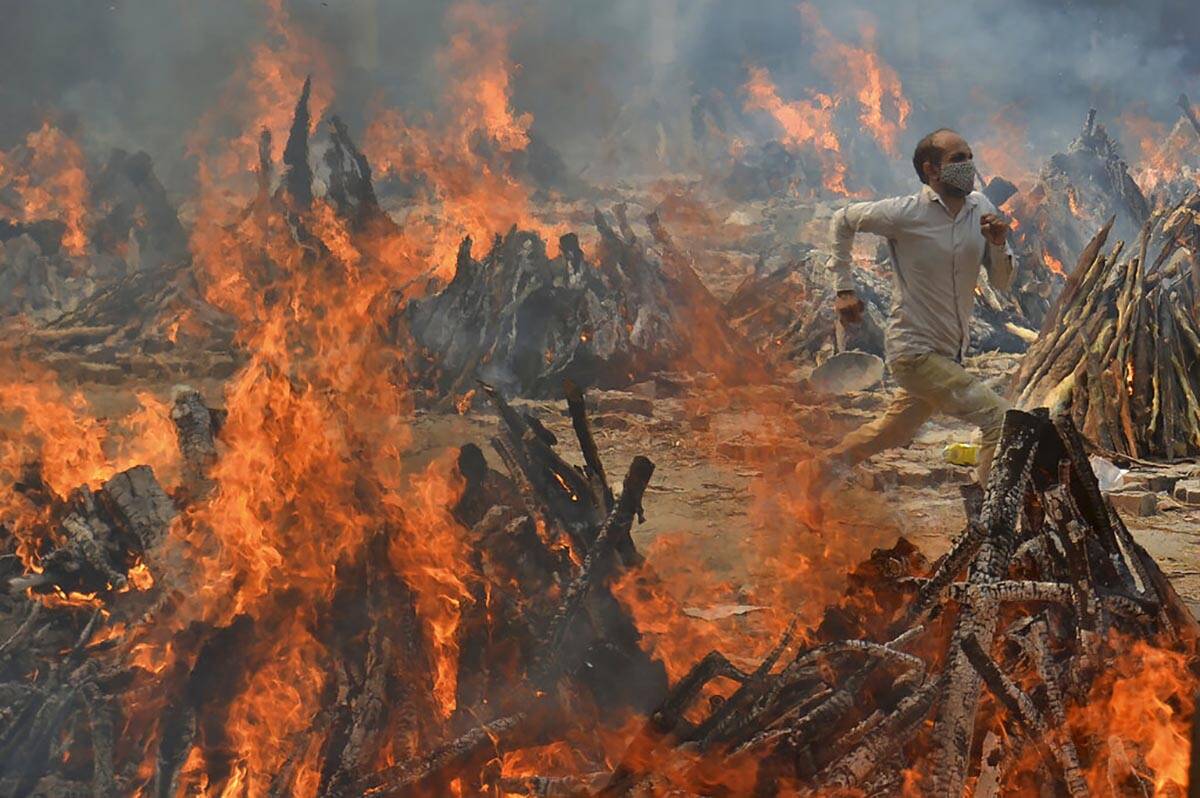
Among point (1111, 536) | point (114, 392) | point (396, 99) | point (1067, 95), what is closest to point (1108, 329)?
point (1111, 536)

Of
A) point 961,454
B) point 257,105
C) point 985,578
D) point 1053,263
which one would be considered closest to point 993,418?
point 985,578

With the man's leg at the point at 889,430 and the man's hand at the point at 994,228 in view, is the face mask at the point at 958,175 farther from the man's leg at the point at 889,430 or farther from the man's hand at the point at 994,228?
the man's leg at the point at 889,430

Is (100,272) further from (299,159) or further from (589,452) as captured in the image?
(589,452)

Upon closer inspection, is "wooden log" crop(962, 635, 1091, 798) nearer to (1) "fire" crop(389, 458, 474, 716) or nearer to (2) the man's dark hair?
(1) "fire" crop(389, 458, 474, 716)

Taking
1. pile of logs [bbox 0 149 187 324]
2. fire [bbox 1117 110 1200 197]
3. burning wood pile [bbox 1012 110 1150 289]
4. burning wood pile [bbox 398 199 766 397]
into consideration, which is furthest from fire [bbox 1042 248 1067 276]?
pile of logs [bbox 0 149 187 324]

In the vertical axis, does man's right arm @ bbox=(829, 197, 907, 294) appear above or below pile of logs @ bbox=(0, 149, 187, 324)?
below

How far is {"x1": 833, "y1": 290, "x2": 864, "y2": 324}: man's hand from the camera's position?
4070mm

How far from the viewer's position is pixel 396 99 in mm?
8266

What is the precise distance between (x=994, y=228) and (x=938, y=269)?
0.97 ft

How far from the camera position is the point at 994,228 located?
3.93 m

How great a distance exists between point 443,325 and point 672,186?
14.6 ft

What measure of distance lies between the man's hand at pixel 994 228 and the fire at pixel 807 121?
8.38 meters

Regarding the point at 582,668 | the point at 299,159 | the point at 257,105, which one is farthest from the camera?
the point at 257,105

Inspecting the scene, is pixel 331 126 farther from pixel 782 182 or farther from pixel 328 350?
pixel 782 182
